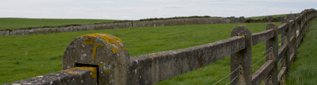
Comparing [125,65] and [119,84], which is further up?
[125,65]

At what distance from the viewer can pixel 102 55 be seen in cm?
131

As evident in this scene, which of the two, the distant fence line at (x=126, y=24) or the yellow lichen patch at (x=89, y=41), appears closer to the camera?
the yellow lichen patch at (x=89, y=41)

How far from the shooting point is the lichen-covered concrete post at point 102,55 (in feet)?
4.29

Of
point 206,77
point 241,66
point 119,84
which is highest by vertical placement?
point 119,84

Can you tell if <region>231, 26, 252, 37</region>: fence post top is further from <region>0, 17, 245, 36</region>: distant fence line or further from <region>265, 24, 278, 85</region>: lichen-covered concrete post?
<region>0, 17, 245, 36</region>: distant fence line

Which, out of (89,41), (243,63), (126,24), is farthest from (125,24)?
(89,41)

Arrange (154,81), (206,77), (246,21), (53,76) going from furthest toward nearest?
(246,21) < (206,77) < (154,81) < (53,76)

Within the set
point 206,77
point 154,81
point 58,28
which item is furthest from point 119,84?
point 58,28

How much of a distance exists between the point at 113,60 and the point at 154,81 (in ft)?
1.40

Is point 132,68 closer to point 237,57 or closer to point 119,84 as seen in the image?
point 119,84

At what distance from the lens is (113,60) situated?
1309mm

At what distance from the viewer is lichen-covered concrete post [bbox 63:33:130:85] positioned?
4.29 feet

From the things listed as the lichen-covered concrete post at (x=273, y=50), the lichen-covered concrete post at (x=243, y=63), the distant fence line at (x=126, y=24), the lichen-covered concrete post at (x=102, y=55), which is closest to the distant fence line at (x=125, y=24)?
the distant fence line at (x=126, y=24)

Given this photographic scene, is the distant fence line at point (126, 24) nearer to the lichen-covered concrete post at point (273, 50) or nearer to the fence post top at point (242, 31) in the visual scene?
the lichen-covered concrete post at point (273, 50)
